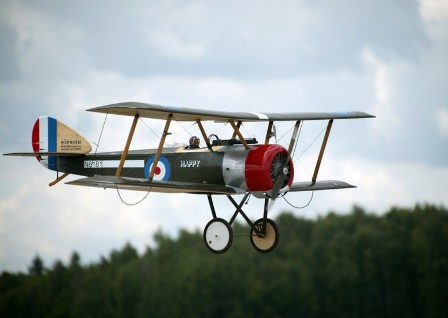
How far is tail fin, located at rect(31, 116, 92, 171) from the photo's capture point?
26.1 metres

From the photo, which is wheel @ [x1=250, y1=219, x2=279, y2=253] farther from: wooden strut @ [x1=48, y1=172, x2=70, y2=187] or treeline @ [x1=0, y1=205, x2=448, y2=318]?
treeline @ [x1=0, y1=205, x2=448, y2=318]

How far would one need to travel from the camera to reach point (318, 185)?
983 inches

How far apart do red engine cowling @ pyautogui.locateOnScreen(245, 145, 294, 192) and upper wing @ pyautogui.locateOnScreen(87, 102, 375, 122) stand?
28.0 inches

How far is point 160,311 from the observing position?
196 ft

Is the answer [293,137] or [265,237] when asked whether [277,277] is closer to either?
[265,237]

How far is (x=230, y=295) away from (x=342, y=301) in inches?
256

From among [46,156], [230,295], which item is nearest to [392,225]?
[230,295]

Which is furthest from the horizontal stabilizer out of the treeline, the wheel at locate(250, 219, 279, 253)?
the treeline

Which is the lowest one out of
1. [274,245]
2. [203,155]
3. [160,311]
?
[160,311]

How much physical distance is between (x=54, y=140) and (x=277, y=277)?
35.6 meters

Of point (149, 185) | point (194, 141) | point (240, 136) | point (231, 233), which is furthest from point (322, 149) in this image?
point (149, 185)

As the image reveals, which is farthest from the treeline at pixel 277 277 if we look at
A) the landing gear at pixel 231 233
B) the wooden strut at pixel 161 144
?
the wooden strut at pixel 161 144

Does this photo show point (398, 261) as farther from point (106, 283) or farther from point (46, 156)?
point (46, 156)

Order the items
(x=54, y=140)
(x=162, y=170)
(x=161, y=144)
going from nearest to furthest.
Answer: (x=161, y=144) < (x=162, y=170) < (x=54, y=140)
